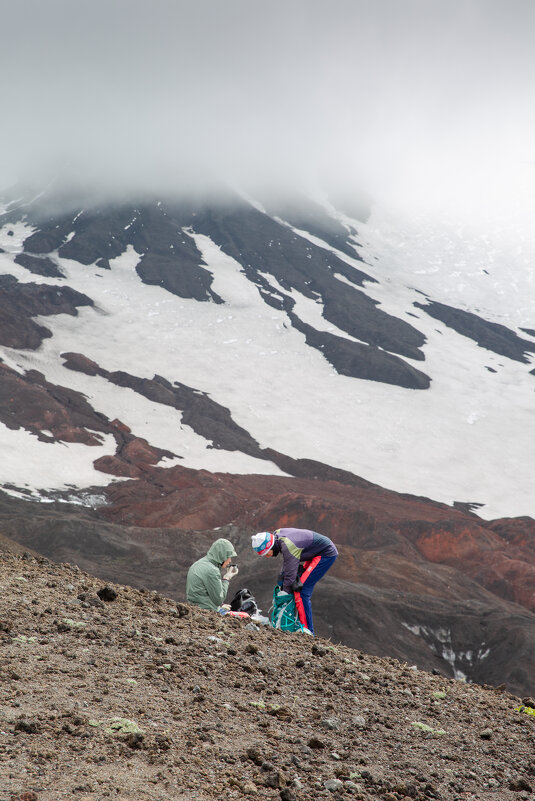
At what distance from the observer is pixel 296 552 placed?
35.4ft

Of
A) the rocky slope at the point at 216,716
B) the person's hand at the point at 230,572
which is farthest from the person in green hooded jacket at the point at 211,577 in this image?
the rocky slope at the point at 216,716

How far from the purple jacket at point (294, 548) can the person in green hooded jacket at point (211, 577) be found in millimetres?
788

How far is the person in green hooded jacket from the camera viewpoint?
1102 cm

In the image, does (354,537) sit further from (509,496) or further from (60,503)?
(509,496)

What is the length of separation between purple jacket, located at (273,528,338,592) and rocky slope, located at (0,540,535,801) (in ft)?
4.29

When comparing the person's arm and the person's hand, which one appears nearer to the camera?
the person's arm

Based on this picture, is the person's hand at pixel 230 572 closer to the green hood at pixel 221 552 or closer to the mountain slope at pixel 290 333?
the green hood at pixel 221 552

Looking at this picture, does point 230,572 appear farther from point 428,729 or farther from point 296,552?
point 428,729

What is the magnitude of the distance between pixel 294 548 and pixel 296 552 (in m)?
0.08

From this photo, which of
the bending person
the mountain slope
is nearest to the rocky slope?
the bending person

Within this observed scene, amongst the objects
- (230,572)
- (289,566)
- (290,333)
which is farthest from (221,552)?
(290,333)

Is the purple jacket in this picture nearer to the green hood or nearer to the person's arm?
the person's arm

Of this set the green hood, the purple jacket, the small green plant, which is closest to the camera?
the small green plant

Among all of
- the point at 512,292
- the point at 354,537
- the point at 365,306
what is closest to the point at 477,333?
the point at 365,306
